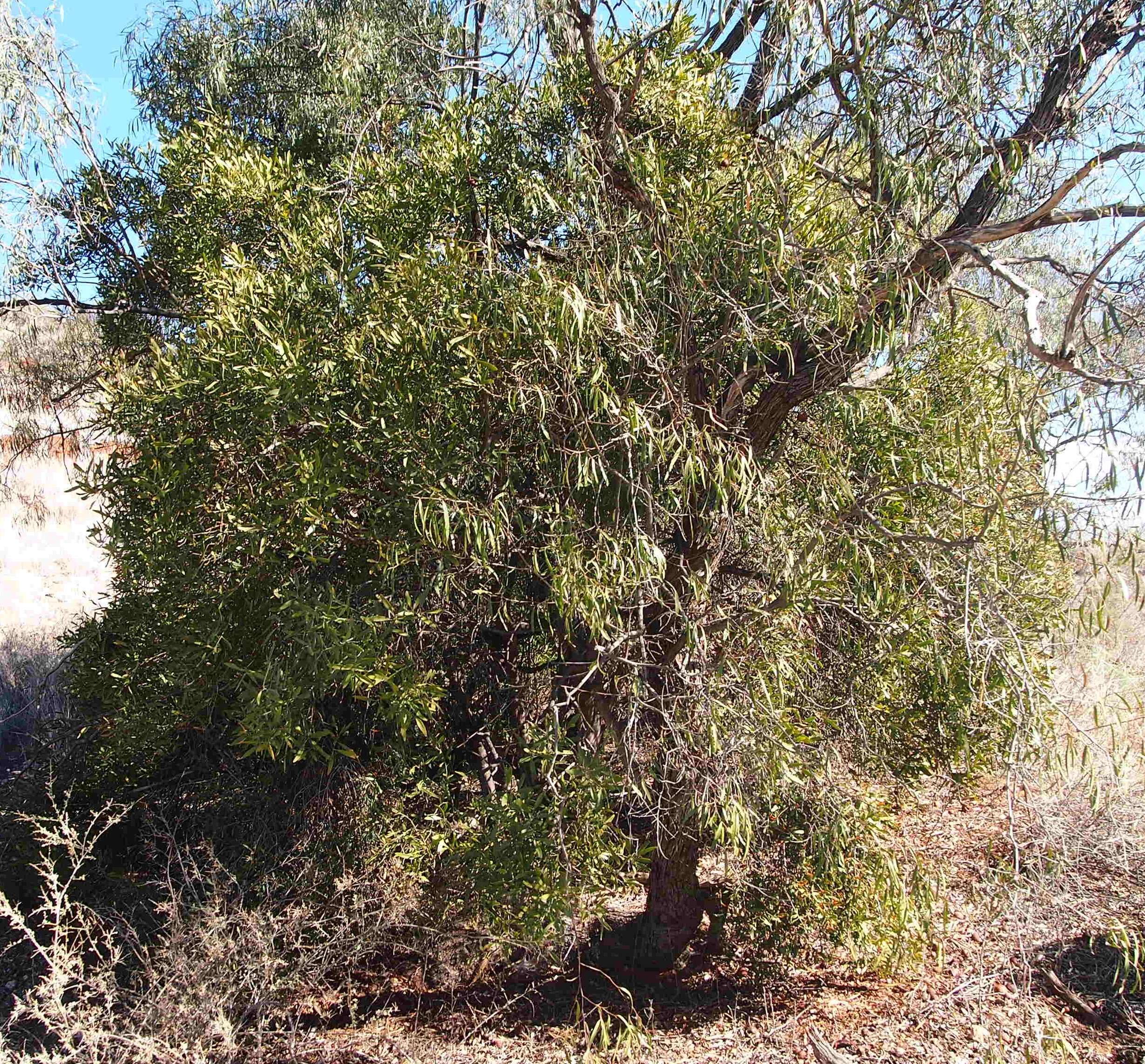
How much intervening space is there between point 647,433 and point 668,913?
9.75 ft

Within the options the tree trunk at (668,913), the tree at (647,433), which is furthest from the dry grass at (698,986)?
the tree at (647,433)

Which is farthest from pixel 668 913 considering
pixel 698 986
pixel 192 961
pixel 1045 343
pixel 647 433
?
pixel 1045 343

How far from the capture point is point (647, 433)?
131 inches

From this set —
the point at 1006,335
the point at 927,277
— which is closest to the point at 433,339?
the point at 927,277

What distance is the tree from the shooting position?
3.30 m

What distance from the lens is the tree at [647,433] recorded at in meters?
3.30

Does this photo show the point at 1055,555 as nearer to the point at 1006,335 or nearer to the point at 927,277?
the point at 1006,335

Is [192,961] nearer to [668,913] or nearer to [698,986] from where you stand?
[668,913]

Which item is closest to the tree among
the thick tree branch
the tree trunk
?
the thick tree branch

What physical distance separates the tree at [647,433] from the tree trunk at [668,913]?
0.55 m

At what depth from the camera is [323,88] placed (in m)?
5.59

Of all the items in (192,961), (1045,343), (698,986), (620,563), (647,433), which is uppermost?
(1045,343)

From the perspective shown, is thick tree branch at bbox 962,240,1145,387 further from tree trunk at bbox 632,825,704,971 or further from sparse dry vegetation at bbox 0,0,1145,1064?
tree trunk at bbox 632,825,704,971

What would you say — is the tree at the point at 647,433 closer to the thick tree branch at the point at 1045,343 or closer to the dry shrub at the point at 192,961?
the thick tree branch at the point at 1045,343
